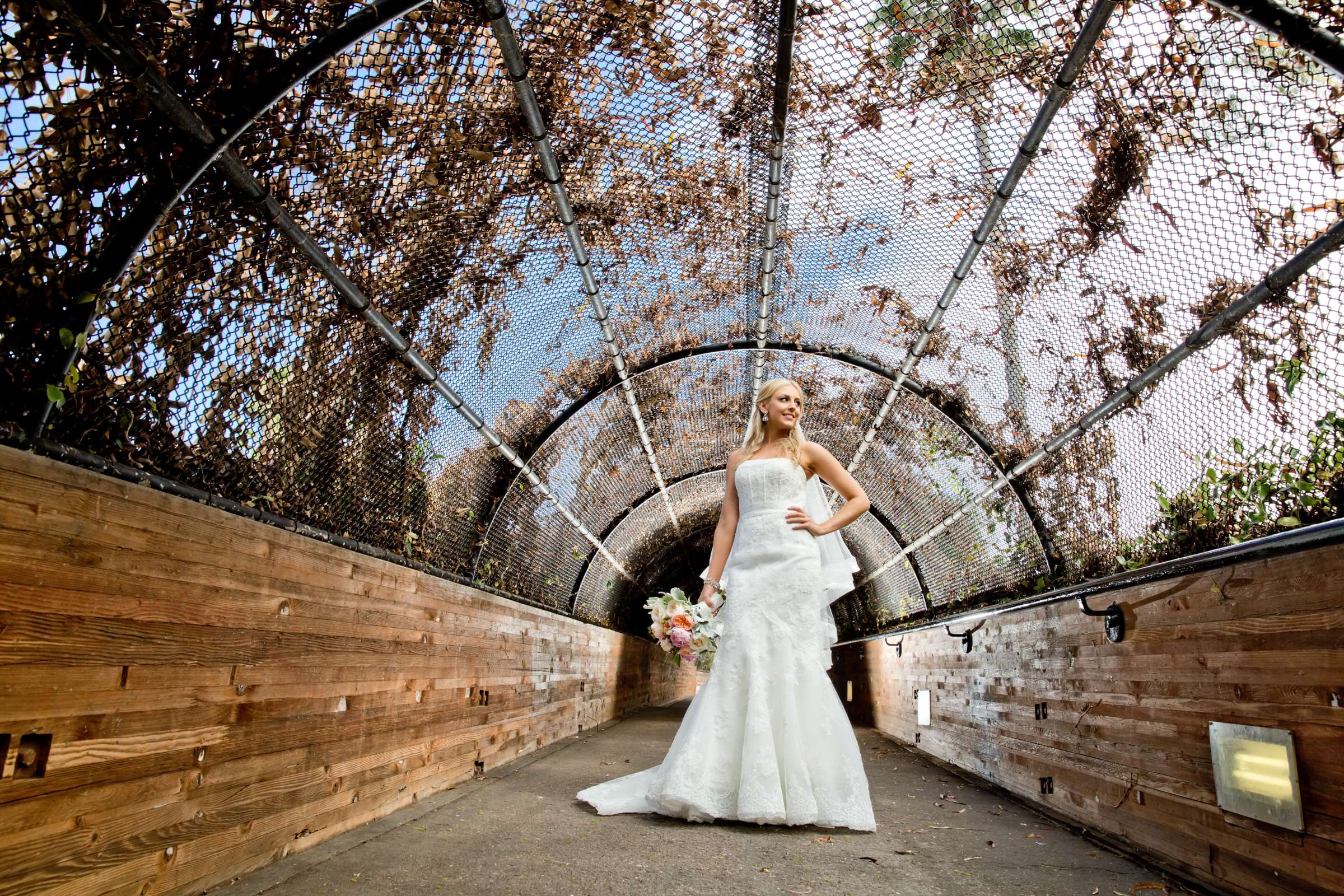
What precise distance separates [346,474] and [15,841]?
2.14m

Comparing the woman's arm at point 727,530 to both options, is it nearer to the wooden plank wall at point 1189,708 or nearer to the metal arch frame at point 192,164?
the wooden plank wall at point 1189,708

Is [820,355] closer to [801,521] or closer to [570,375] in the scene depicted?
[570,375]

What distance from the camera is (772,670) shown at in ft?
13.7

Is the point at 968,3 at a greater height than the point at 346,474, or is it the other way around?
the point at 968,3

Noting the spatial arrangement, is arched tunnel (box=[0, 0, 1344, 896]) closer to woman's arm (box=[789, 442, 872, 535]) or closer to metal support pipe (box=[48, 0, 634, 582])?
metal support pipe (box=[48, 0, 634, 582])

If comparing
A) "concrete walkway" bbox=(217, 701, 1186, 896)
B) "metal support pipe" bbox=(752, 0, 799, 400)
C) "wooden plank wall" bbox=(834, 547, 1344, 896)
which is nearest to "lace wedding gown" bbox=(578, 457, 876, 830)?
"concrete walkway" bbox=(217, 701, 1186, 896)

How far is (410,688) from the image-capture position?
407cm

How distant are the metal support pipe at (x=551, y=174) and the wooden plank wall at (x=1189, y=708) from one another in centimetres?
318

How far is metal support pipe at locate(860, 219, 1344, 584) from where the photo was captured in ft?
9.72

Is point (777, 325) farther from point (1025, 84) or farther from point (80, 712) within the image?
point (80, 712)

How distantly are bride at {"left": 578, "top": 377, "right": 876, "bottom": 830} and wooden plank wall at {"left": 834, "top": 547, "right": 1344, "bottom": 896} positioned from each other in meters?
1.14

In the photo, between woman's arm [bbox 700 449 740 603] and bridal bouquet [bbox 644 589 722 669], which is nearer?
woman's arm [bbox 700 449 740 603]

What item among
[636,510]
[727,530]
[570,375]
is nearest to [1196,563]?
[727,530]

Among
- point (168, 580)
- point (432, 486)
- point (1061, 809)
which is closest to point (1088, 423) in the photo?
point (1061, 809)
